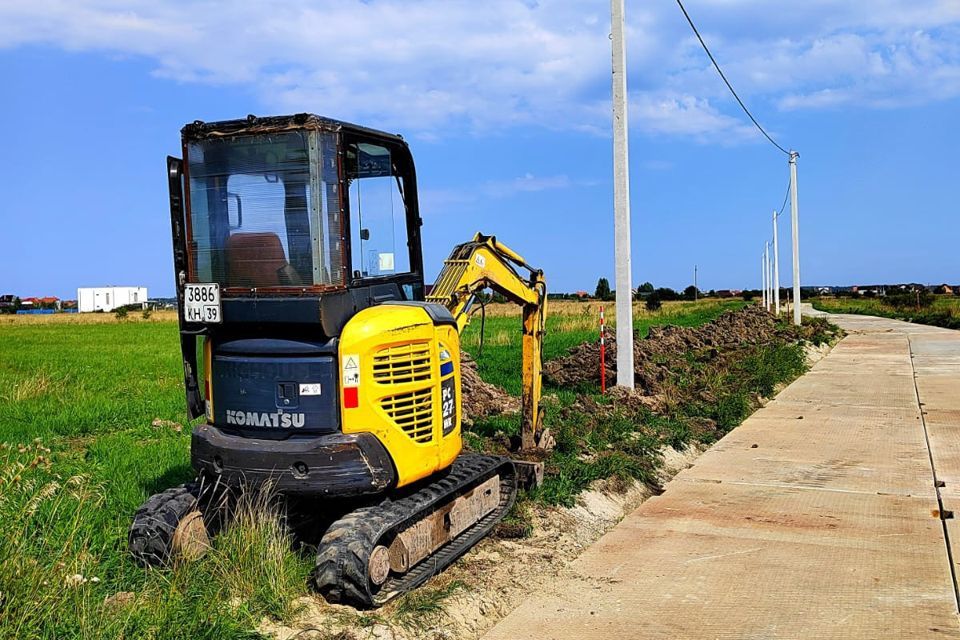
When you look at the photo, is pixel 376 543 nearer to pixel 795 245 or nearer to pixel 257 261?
pixel 257 261

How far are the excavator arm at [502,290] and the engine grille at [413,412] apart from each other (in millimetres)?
1577

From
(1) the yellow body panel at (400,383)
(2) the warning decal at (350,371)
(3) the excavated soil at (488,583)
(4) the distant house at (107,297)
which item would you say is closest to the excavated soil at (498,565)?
(3) the excavated soil at (488,583)

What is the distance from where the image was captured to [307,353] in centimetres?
552

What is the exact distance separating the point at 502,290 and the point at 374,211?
2.65m

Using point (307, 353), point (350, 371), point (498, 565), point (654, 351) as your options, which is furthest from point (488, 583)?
point (654, 351)

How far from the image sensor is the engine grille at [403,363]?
5.64 m

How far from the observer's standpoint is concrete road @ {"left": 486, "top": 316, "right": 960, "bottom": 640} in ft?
18.0

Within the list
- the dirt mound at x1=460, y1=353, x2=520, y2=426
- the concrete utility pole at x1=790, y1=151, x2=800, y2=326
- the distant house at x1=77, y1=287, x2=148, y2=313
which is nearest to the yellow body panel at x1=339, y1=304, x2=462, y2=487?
the dirt mound at x1=460, y1=353, x2=520, y2=426

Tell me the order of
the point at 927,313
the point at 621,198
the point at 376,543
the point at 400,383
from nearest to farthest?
the point at 376,543, the point at 400,383, the point at 621,198, the point at 927,313

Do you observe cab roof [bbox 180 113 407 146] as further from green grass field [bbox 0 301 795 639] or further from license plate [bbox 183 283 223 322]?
green grass field [bbox 0 301 795 639]

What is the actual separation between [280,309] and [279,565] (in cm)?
155

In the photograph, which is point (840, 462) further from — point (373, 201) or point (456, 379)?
point (373, 201)

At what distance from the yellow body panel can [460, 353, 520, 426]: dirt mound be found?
582 centimetres

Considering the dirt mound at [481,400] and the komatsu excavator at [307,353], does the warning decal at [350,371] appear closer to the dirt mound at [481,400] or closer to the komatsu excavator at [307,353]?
the komatsu excavator at [307,353]
